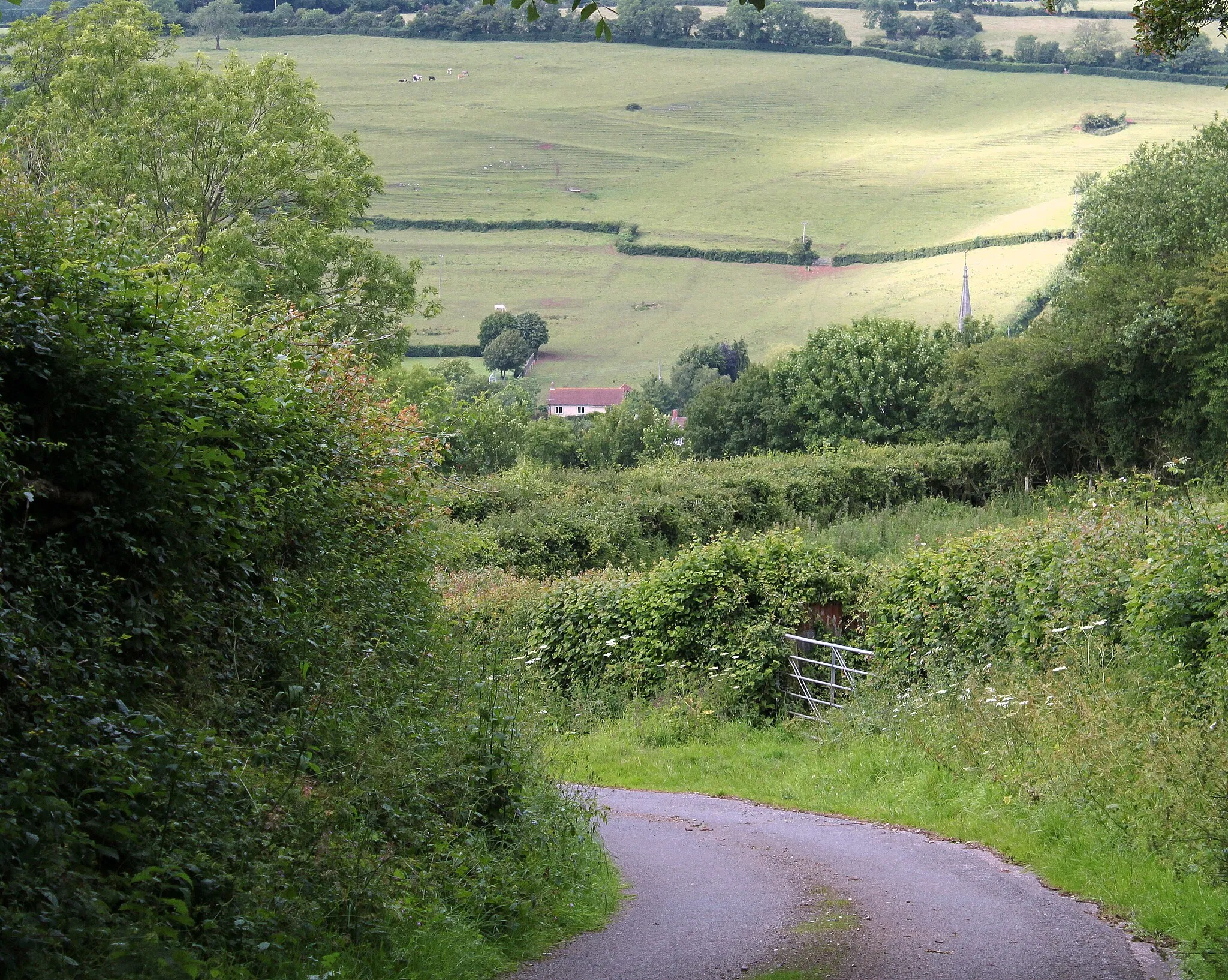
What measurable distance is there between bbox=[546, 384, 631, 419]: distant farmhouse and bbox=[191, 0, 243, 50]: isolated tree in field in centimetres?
9216

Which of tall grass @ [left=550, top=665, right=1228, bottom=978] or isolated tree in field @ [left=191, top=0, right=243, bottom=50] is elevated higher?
isolated tree in field @ [left=191, top=0, right=243, bottom=50]

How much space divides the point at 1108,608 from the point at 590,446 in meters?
64.7

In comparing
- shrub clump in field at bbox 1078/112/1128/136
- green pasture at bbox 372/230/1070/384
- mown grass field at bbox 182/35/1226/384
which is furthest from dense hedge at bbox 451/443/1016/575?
shrub clump in field at bbox 1078/112/1128/136

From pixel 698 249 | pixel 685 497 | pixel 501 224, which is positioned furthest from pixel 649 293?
pixel 685 497

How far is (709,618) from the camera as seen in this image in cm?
2155

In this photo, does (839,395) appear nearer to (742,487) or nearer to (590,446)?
(590,446)

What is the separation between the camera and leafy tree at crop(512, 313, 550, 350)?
14938cm

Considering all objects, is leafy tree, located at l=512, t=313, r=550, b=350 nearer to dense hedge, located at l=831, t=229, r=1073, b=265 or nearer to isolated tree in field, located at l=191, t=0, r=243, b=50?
dense hedge, located at l=831, t=229, r=1073, b=265

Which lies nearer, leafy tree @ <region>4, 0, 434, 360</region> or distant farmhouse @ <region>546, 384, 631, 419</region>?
leafy tree @ <region>4, 0, 434, 360</region>

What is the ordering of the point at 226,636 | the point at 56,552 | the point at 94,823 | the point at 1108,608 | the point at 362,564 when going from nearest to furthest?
the point at 94,823 → the point at 56,552 → the point at 226,636 → the point at 362,564 → the point at 1108,608

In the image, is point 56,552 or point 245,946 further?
point 56,552

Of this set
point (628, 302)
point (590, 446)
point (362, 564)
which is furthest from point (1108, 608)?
point (628, 302)

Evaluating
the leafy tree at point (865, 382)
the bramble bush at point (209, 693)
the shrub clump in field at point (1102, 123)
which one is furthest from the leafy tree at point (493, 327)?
the bramble bush at point (209, 693)

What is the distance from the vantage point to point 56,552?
21.2ft
